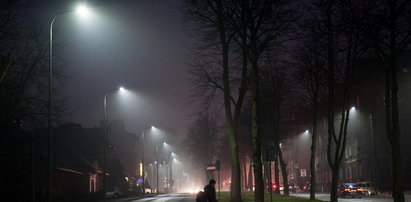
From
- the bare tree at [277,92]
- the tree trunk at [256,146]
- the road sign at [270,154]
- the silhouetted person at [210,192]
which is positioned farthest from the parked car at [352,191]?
the silhouetted person at [210,192]

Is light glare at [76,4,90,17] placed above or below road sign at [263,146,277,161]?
above

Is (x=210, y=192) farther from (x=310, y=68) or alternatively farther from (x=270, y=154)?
(x=310, y=68)

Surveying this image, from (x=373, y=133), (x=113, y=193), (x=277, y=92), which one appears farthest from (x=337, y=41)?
(x=113, y=193)

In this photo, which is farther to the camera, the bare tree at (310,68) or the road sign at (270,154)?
the bare tree at (310,68)

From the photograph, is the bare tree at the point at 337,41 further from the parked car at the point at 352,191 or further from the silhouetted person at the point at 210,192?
the parked car at the point at 352,191

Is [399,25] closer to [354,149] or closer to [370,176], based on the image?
[370,176]

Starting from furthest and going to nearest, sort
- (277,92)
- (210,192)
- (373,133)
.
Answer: (373,133) < (277,92) < (210,192)

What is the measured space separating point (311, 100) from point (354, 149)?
145 feet

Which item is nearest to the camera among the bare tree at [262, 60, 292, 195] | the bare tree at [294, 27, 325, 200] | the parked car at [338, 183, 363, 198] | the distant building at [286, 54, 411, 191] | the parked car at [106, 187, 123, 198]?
the bare tree at [294, 27, 325, 200]

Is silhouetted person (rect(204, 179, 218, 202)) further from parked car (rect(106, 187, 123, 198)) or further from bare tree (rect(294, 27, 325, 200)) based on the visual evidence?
parked car (rect(106, 187, 123, 198))

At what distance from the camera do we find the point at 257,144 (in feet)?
82.6

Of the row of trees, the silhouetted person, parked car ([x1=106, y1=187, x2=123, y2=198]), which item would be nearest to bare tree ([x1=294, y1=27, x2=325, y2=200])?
the row of trees

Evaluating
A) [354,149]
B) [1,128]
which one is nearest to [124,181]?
[354,149]

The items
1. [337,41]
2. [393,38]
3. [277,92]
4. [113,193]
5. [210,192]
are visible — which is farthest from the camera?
[113,193]
